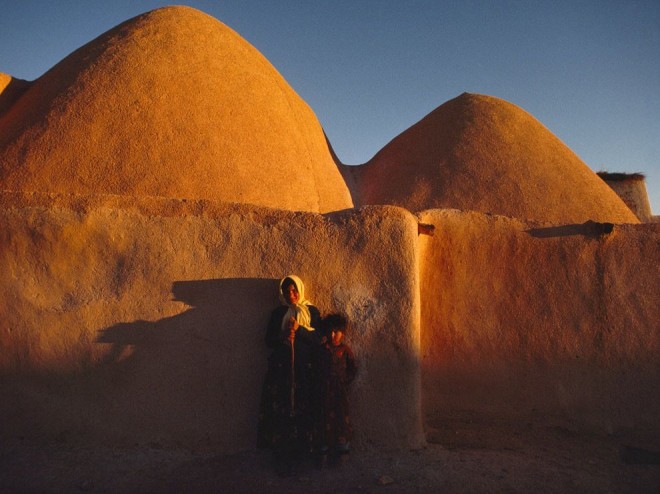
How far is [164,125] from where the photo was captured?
18.7ft

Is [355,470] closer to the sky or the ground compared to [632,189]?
closer to the ground

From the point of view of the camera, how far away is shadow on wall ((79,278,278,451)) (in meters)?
3.71

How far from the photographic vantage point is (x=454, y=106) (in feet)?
31.3

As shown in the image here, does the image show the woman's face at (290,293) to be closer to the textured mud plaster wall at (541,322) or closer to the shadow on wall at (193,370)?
the shadow on wall at (193,370)

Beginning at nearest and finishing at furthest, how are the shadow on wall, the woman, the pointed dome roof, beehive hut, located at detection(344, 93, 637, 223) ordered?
the woman
the shadow on wall
the pointed dome roof
beehive hut, located at detection(344, 93, 637, 223)

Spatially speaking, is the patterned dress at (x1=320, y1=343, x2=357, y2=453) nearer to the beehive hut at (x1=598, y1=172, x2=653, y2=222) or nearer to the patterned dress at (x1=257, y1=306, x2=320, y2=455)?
the patterned dress at (x1=257, y1=306, x2=320, y2=455)

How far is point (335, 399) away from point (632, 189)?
14045 mm

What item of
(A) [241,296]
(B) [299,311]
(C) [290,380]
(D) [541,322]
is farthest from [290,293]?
(D) [541,322]

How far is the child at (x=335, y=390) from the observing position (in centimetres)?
348

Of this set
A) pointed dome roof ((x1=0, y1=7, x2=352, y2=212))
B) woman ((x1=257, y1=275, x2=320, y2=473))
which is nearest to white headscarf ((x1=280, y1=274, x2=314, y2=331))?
woman ((x1=257, y1=275, x2=320, y2=473))

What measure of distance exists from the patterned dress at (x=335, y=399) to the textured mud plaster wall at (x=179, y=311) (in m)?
0.16

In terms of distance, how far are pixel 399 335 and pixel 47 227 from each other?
9.83 feet

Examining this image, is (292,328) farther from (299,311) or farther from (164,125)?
(164,125)

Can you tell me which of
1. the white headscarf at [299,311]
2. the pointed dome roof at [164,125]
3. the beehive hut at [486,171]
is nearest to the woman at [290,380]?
the white headscarf at [299,311]
